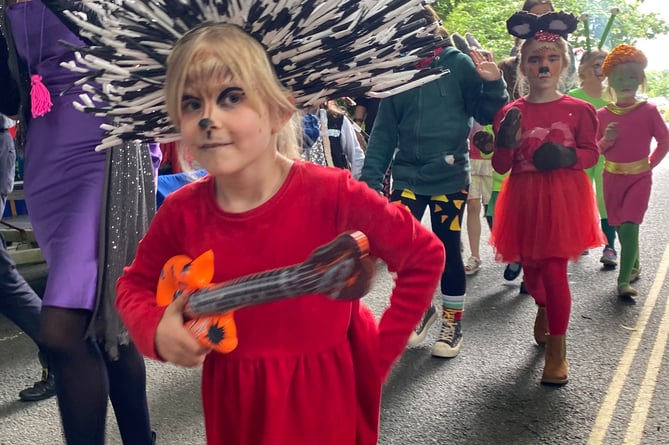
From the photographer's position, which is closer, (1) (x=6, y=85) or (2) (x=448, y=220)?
(1) (x=6, y=85)

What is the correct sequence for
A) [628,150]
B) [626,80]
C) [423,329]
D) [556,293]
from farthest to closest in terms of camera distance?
[628,150] → [626,80] → [423,329] → [556,293]

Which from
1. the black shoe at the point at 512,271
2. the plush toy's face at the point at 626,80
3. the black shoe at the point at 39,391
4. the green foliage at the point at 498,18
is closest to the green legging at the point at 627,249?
the black shoe at the point at 512,271

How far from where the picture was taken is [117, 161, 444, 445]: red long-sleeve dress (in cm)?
137

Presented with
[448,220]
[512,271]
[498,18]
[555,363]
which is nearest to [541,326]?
[555,363]

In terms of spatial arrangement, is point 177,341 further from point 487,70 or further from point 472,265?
point 472,265

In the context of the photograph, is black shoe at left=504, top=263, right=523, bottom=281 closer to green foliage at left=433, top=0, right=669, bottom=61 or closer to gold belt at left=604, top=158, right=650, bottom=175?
gold belt at left=604, top=158, right=650, bottom=175

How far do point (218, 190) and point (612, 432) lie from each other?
80.9 inches

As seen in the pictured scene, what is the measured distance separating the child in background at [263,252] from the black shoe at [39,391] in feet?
6.68

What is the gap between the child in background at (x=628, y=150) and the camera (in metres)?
4.33

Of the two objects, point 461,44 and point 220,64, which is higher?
point 220,64

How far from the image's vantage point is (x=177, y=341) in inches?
51.1

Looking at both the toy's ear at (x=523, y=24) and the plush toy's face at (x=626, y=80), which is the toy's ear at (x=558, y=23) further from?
the plush toy's face at (x=626, y=80)

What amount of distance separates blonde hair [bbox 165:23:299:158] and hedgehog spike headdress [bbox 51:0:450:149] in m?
0.03

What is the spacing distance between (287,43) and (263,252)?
0.42 m
